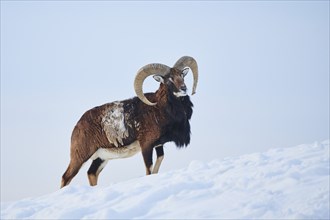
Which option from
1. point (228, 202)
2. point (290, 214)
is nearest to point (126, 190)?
point (228, 202)

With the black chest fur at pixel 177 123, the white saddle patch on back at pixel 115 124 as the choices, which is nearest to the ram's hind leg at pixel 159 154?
the black chest fur at pixel 177 123

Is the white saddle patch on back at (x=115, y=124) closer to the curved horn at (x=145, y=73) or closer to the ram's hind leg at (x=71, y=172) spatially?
the curved horn at (x=145, y=73)

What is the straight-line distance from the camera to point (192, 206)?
11.6 metres

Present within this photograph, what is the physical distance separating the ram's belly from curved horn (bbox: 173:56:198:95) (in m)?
2.16

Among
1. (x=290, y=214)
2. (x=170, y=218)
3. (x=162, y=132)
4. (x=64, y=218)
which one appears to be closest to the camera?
(x=290, y=214)

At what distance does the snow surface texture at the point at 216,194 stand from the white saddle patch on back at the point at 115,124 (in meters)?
5.40

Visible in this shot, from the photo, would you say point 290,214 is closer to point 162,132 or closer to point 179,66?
point 162,132

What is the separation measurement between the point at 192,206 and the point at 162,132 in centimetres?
768

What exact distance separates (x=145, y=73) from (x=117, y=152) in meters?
2.24

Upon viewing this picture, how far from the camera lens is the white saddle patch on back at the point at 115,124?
1941 cm

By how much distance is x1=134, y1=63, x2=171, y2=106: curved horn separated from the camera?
64.1 feet

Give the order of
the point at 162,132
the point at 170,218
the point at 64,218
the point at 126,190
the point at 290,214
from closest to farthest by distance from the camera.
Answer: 1. the point at 290,214
2. the point at 170,218
3. the point at 64,218
4. the point at 126,190
5. the point at 162,132

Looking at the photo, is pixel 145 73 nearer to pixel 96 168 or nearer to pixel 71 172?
pixel 96 168

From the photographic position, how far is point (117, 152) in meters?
19.6
